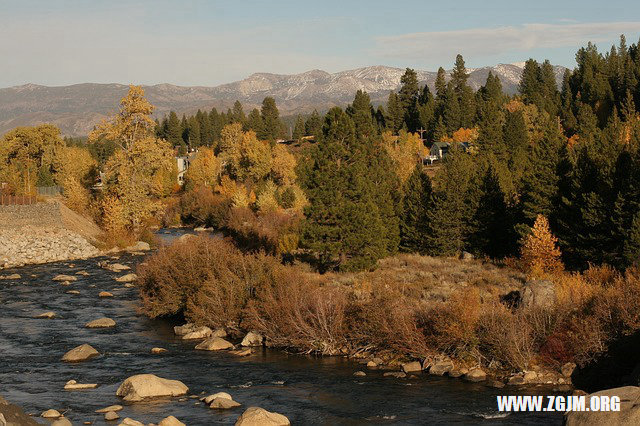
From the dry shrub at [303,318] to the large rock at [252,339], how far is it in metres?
0.40

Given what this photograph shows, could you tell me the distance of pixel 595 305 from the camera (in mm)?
31531

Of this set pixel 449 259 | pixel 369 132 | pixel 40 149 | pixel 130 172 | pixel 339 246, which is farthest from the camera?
pixel 40 149

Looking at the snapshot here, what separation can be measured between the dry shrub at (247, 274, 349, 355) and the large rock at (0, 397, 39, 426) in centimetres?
1410

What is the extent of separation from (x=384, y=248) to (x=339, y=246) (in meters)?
4.19

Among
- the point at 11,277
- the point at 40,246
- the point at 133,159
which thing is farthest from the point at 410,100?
the point at 11,277

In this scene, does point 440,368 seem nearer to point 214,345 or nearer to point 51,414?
point 214,345

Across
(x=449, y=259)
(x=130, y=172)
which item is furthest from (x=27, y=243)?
(x=449, y=259)

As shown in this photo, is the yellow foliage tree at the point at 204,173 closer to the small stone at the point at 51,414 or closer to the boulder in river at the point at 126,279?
the boulder in river at the point at 126,279

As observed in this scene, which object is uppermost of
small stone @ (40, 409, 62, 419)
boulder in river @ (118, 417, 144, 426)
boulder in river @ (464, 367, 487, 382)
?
boulder in river @ (118, 417, 144, 426)

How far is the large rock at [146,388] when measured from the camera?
92.6ft

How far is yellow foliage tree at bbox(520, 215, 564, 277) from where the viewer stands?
158 feet

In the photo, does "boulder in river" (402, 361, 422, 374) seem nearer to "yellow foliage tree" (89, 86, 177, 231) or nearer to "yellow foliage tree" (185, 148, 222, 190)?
"yellow foliage tree" (89, 86, 177, 231)

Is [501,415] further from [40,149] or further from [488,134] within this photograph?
[40,149]

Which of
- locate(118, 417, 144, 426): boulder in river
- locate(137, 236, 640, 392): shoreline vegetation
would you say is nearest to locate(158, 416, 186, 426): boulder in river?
locate(118, 417, 144, 426): boulder in river
